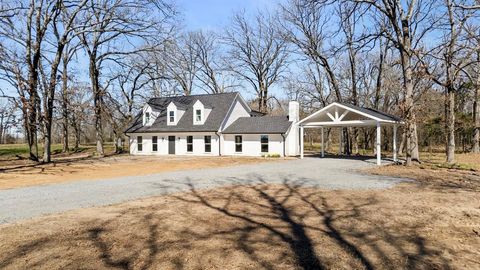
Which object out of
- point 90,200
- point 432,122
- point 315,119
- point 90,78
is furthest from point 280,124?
point 90,200

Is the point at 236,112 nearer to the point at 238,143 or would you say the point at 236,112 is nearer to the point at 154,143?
the point at 238,143

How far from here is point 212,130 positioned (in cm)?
2783

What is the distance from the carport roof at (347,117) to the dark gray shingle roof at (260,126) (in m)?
3.49

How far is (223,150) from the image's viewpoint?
28250 mm

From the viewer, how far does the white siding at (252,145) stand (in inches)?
1040

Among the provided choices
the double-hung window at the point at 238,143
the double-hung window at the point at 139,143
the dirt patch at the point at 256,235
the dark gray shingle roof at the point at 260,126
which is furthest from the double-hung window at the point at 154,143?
the dirt patch at the point at 256,235

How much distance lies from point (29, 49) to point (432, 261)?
79.6 ft

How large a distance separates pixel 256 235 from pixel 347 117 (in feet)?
62.9

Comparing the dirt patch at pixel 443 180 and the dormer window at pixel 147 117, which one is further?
the dormer window at pixel 147 117

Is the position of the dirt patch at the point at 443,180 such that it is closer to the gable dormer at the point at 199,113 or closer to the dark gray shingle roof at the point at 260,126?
the dark gray shingle roof at the point at 260,126

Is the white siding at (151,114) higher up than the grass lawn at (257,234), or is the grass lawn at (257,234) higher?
the white siding at (151,114)

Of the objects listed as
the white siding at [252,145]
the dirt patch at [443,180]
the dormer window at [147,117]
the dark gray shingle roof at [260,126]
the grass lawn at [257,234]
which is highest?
the dormer window at [147,117]

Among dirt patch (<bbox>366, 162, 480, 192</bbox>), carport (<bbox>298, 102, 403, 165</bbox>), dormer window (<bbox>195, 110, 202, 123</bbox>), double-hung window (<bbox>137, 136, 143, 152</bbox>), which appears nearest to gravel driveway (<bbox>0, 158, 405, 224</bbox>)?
dirt patch (<bbox>366, 162, 480, 192</bbox>)

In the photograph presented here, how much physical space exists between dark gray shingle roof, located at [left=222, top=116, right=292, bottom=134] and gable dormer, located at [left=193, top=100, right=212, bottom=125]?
8.18 ft
